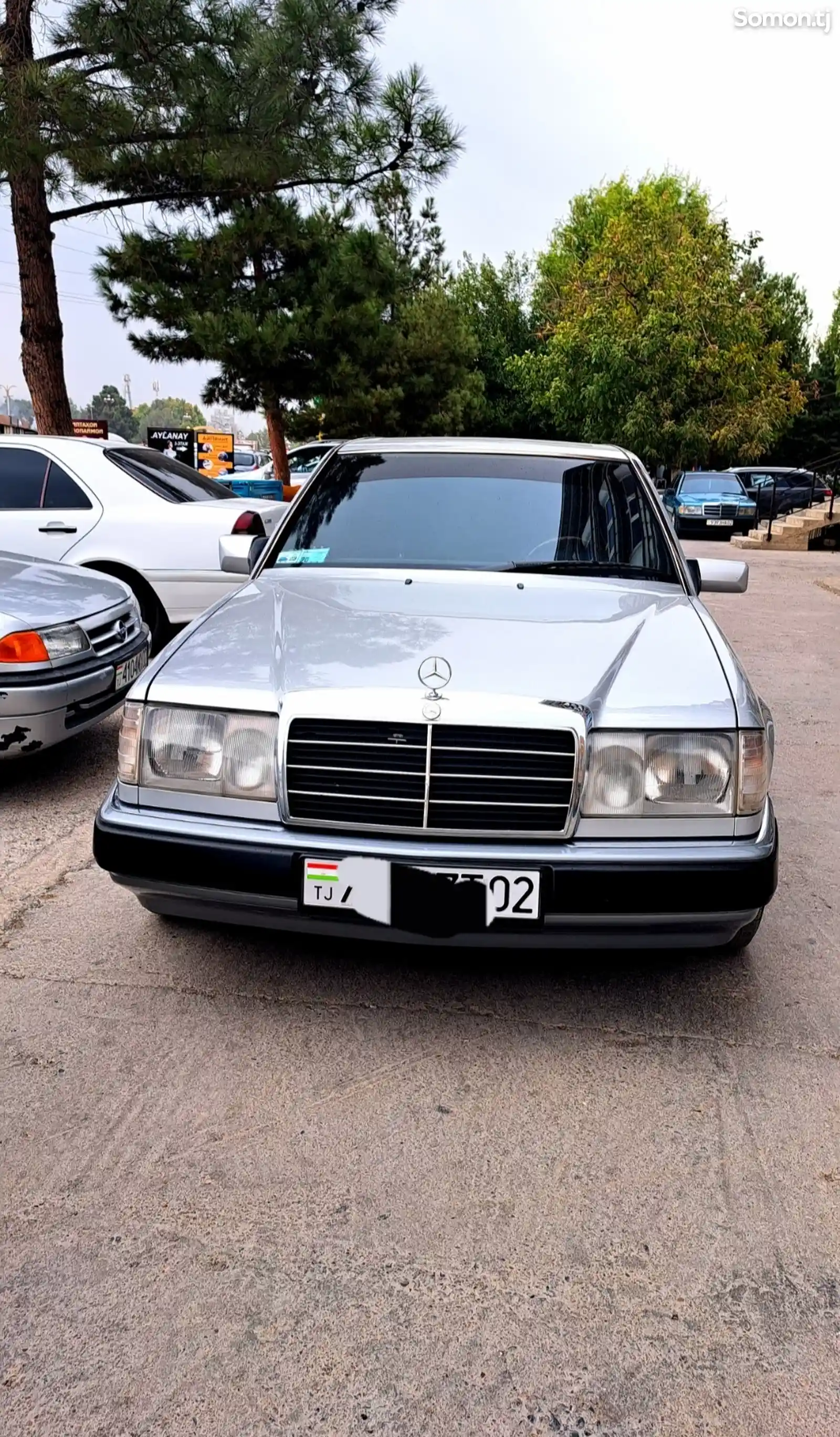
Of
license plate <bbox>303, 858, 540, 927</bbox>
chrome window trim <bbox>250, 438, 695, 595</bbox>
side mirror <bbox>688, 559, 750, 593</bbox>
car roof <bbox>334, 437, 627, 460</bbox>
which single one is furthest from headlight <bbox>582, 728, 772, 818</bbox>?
car roof <bbox>334, 437, 627, 460</bbox>

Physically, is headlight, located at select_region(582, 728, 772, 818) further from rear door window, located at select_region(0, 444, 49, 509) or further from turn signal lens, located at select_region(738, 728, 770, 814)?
rear door window, located at select_region(0, 444, 49, 509)

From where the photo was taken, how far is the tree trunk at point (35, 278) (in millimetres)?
10531

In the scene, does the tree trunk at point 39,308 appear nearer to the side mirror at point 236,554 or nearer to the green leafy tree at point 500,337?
the side mirror at point 236,554

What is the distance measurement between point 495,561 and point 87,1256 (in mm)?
2426

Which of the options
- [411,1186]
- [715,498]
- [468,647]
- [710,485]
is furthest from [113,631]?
[710,485]

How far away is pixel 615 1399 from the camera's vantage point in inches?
68.8

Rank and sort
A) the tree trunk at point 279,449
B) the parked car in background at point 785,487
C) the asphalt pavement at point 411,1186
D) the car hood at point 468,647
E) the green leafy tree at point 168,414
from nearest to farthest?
the asphalt pavement at point 411,1186 < the car hood at point 468,647 < the tree trunk at point 279,449 < the parked car in background at point 785,487 < the green leafy tree at point 168,414

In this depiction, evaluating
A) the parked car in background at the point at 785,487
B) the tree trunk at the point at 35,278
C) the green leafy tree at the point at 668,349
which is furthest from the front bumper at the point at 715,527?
the tree trunk at the point at 35,278

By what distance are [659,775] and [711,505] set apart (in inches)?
923

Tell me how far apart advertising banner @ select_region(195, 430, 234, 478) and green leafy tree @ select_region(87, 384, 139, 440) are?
352 ft

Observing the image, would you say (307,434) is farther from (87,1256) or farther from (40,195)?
(87,1256)

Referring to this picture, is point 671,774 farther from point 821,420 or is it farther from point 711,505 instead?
point 821,420

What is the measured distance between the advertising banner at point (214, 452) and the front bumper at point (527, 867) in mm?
27786

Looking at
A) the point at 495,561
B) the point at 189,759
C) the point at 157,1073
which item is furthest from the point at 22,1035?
the point at 495,561
